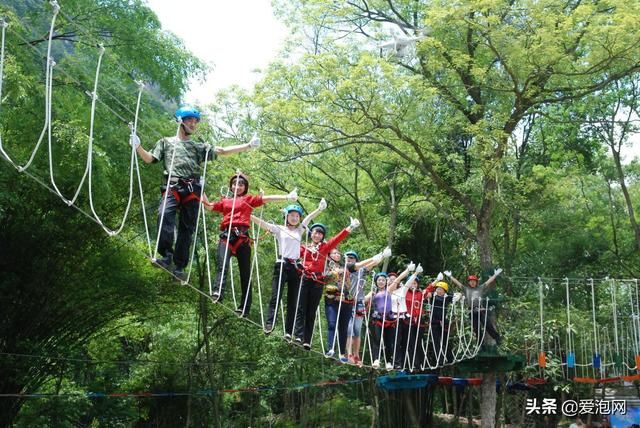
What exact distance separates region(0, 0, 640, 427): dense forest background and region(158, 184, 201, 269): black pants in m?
2.41

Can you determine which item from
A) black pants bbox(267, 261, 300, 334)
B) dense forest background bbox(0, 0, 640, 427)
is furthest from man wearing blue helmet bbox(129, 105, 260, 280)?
dense forest background bbox(0, 0, 640, 427)

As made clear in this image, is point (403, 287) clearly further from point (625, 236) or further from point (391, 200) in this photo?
point (625, 236)

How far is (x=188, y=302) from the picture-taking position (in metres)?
13.4

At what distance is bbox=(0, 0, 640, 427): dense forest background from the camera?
872 centimetres

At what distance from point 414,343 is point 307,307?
3866 millimetres

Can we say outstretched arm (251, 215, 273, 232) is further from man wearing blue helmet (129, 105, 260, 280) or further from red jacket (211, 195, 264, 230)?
man wearing blue helmet (129, 105, 260, 280)

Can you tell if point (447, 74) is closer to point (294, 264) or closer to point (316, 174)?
point (316, 174)

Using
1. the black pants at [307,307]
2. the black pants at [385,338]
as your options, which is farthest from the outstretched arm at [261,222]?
the black pants at [385,338]

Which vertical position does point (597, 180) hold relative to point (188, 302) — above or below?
above

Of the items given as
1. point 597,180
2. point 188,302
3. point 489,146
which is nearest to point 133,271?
point 188,302

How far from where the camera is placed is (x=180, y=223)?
434cm

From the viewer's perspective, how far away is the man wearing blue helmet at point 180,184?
4152 mm

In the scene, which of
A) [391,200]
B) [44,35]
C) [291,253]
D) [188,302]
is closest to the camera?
[291,253]

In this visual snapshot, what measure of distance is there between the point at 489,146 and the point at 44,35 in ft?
21.0
